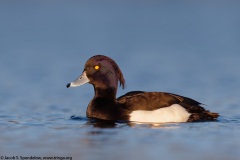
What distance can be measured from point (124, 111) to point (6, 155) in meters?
2.93

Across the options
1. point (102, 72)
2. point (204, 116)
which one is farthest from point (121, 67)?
point (204, 116)

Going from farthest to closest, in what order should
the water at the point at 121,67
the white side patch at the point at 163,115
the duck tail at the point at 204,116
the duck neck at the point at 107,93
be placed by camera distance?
the duck neck at the point at 107,93, the duck tail at the point at 204,116, the white side patch at the point at 163,115, the water at the point at 121,67

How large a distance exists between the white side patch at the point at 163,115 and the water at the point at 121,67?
276mm

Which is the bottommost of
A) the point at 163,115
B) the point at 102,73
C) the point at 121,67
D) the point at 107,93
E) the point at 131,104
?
the point at 163,115

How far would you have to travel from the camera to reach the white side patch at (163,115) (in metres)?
11.6

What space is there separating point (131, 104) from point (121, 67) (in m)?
7.78

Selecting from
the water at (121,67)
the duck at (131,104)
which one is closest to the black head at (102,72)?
the duck at (131,104)

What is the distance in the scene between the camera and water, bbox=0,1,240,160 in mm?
9773

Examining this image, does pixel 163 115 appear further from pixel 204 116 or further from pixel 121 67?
pixel 121 67

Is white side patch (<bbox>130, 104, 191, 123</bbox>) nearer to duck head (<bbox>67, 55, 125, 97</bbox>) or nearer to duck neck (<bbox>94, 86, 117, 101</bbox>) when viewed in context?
duck neck (<bbox>94, 86, 117, 101</bbox>)

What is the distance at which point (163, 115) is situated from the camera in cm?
1168

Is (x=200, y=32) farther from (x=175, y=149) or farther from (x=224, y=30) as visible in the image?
(x=175, y=149)

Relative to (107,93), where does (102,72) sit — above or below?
above

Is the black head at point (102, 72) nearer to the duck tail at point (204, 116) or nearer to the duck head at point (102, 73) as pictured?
the duck head at point (102, 73)
